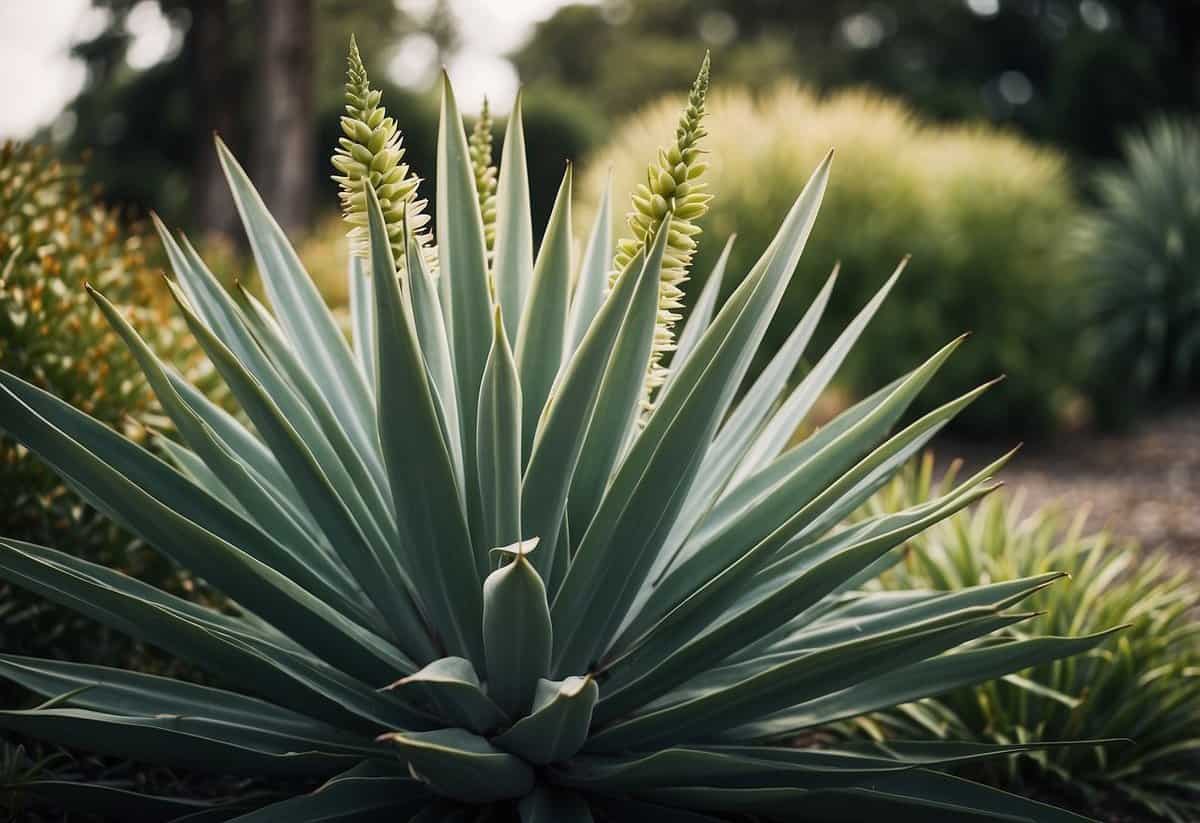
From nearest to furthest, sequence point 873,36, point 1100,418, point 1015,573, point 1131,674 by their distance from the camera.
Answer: point 1131,674 → point 1015,573 → point 1100,418 → point 873,36

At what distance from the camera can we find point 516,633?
181cm

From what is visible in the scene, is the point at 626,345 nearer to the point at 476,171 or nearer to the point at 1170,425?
the point at 476,171

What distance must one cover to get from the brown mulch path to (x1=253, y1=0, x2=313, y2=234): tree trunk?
6.05 metres

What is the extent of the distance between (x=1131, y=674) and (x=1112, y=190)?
9.29m

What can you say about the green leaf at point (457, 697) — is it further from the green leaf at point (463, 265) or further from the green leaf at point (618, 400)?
the green leaf at point (463, 265)

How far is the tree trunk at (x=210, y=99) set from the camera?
1299cm

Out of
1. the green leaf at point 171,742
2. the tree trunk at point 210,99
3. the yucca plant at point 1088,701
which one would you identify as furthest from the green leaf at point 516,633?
the tree trunk at point 210,99

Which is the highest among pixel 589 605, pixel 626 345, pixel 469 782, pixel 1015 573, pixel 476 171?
pixel 476 171

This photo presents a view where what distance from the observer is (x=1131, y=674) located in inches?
120

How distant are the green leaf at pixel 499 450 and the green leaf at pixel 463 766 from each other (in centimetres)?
32

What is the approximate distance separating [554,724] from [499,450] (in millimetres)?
465

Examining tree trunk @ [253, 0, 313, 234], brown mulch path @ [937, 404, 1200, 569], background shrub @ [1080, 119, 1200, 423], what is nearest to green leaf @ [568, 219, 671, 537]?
brown mulch path @ [937, 404, 1200, 569]

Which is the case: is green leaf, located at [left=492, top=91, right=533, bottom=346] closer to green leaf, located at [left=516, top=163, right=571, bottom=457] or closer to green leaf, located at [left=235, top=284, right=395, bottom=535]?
green leaf, located at [left=516, top=163, right=571, bottom=457]

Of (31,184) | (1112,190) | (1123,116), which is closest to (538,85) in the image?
(1123,116)
